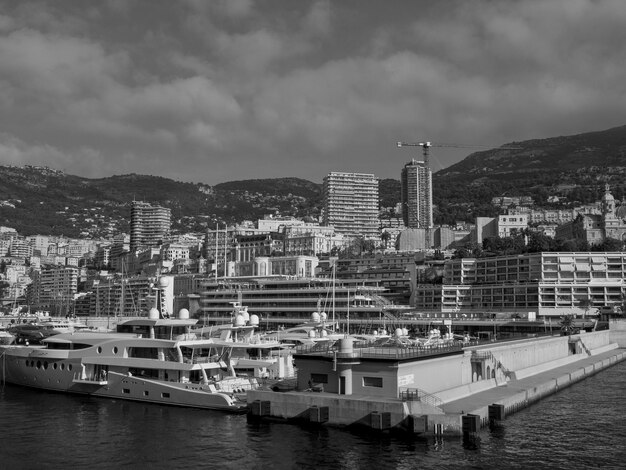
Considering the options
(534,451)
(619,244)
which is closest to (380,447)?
(534,451)

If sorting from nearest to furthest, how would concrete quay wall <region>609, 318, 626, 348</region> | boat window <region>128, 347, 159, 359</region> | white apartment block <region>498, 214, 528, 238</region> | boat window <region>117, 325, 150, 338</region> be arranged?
boat window <region>128, 347, 159, 359</region>
boat window <region>117, 325, 150, 338</region>
concrete quay wall <region>609, 318, 626, 348</region>
white apartment block <region>498, 214, 528, 238</region>

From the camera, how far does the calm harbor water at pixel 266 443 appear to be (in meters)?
29.0

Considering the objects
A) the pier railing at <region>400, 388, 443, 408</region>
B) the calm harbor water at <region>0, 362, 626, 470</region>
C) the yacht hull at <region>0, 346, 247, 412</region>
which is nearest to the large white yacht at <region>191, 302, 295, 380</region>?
the yacht hull at <region>0, 346, 247, 412</region>


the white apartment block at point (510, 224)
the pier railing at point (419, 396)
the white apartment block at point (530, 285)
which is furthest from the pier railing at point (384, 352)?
the white apartment block at point (510, 224)

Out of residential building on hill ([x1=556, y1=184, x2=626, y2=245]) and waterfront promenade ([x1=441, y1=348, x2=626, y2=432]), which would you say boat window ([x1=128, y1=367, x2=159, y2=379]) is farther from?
residential building on hill ([x1=556, y1=184, x2=626, y2=245])

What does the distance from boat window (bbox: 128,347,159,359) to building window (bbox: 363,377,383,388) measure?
52.7 ft

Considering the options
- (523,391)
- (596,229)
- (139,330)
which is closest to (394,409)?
(523,391)

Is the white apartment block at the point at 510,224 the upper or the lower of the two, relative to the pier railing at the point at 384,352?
upper

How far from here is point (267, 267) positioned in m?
154

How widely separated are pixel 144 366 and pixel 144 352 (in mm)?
1471

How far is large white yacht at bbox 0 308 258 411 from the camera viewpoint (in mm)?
41625

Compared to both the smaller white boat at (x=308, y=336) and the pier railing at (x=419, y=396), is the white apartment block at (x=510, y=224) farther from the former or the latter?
the pier railing at (x=419, y=396)

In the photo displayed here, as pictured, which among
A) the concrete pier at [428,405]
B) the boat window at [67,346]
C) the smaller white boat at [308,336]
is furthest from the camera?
the smaller white boat at [308,336]

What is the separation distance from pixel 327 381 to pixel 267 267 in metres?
117
